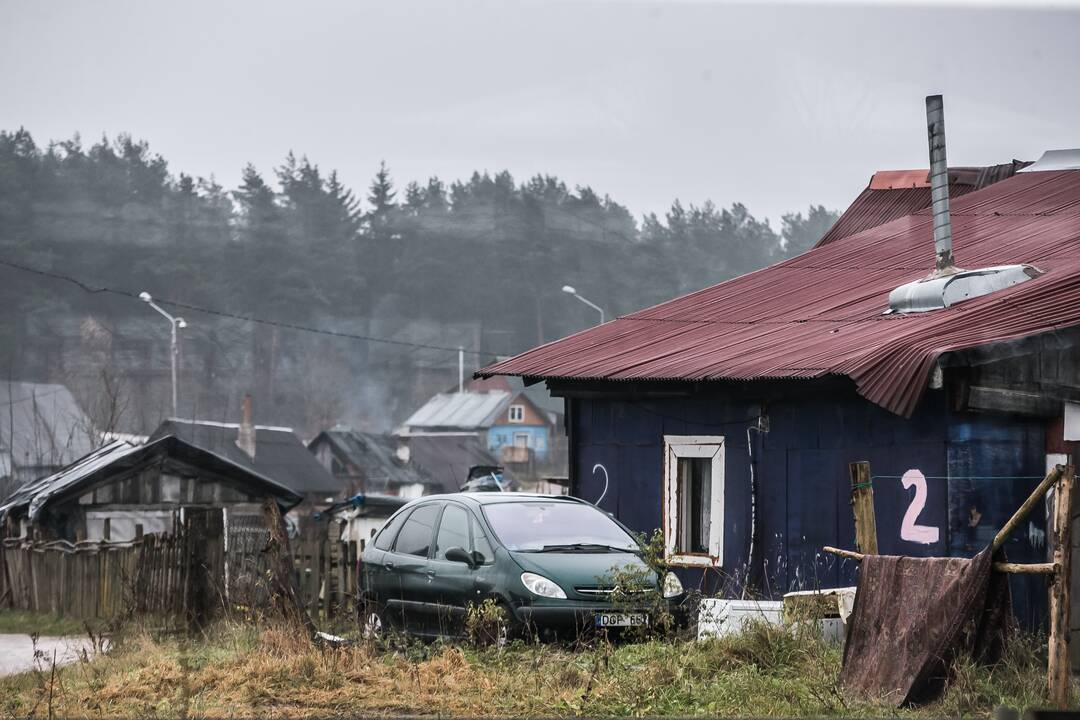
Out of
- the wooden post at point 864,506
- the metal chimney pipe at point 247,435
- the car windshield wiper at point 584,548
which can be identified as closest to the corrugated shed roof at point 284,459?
the metal chimney pipe at point 247,435

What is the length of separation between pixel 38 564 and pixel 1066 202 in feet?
54.9

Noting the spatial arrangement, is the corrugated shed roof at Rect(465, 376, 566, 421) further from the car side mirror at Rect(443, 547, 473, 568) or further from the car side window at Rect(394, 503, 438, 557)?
the car side mirror at Rect(443, 547, 473, 568)

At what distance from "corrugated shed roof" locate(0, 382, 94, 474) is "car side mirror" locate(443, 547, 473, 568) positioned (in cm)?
4119

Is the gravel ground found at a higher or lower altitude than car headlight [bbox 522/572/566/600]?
lower

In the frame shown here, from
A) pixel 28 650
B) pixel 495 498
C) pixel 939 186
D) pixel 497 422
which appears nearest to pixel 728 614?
pixel 495 498

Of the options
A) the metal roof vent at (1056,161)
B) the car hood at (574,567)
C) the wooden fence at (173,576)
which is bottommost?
the wooden fence at (173,576)

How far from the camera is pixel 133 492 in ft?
94.0

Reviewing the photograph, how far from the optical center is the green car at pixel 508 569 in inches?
477

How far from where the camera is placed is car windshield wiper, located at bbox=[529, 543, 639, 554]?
42.0 ft

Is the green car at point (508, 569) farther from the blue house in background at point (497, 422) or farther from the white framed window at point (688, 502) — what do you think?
the blue house in background at point (497, 422)

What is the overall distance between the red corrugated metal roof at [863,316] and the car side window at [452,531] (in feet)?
9.18

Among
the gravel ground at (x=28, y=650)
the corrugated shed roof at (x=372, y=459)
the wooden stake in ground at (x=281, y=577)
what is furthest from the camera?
the corrugated shed roof at (x=372, y=459)

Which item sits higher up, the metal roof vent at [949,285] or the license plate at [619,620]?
the metal roof vent at [949,285]

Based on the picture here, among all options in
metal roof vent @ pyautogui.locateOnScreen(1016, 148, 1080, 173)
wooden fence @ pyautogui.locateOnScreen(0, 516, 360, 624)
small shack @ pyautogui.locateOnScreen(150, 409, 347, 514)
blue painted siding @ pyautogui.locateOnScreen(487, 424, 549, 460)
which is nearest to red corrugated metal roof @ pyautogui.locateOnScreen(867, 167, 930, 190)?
metal roof vent @ pyautogui.locateOnScreen(1016, 148, 1080, 173)
